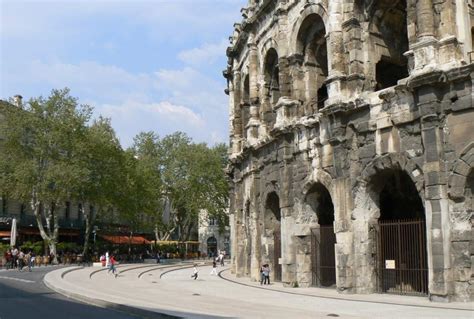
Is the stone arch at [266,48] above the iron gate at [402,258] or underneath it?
above

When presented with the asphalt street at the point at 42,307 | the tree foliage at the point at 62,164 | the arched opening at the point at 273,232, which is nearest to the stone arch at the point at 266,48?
the arched opening at the point at 273,232

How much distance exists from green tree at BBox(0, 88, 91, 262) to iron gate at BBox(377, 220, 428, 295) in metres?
25.9

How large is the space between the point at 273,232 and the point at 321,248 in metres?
4.08

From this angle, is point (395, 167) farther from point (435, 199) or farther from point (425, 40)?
point (425, 40)

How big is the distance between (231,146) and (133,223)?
21.4 m

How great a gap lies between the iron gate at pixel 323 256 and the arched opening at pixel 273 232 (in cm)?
291

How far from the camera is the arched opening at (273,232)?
77.2ft

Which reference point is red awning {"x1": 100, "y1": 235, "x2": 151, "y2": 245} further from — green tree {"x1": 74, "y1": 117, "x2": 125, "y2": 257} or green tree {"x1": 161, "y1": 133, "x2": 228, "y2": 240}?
green tree {"x1": 74, "y1": 117, "x2": 125, "y2": 257}

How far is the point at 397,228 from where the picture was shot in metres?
17.3

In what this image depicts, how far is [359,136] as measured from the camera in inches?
705

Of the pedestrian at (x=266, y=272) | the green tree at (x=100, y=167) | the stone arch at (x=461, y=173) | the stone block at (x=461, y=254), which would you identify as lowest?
the pedestrian at (x=266, y=272)

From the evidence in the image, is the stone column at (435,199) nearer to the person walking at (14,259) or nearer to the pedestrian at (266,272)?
the pedestrian at (266,272)

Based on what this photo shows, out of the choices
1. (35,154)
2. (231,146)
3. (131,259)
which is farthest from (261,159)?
(131,259)

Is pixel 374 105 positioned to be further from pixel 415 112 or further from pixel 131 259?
pixel 131 259
